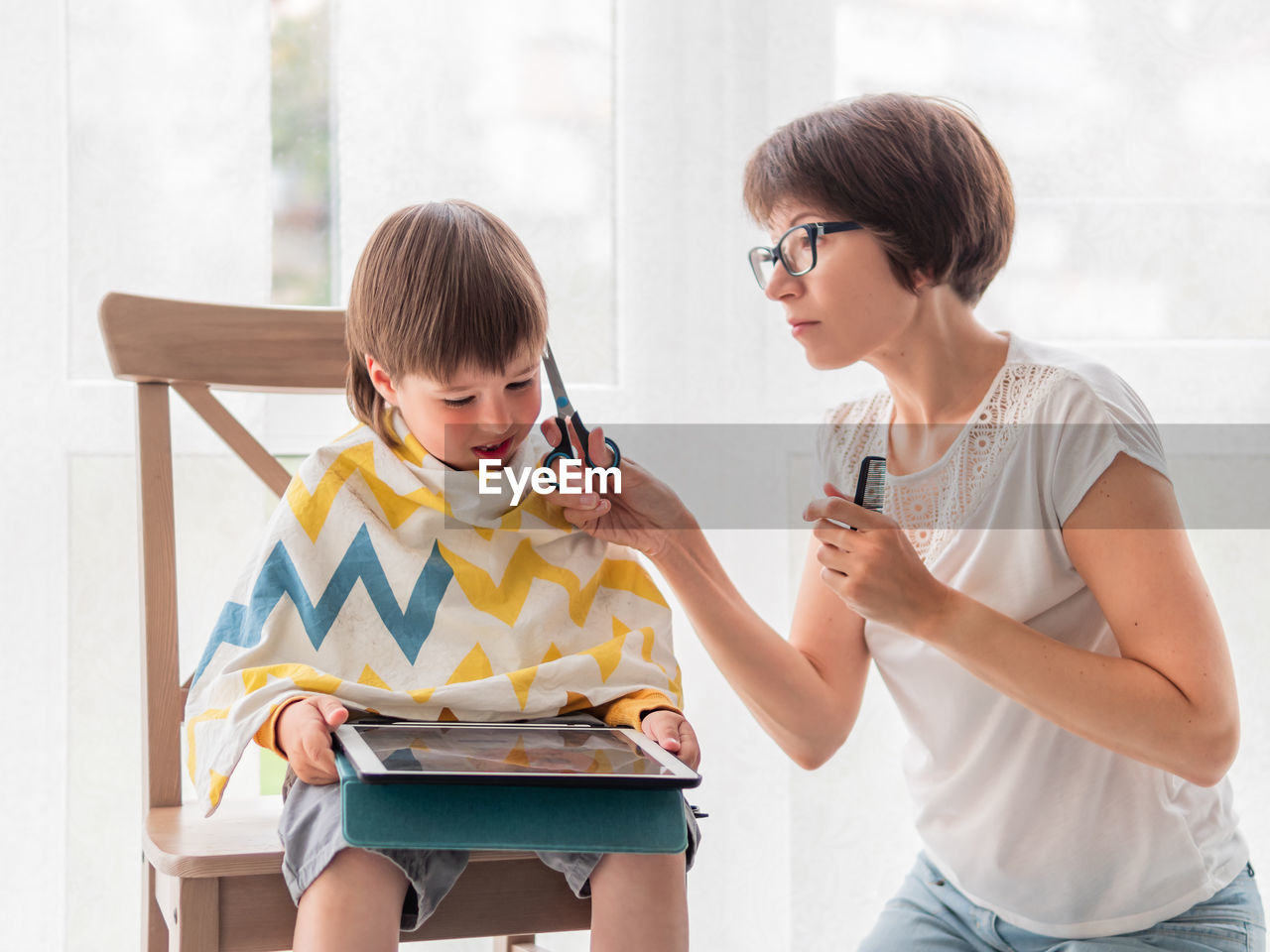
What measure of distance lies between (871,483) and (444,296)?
1.22 feet

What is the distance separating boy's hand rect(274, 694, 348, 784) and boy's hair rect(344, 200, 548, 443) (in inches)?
11.0

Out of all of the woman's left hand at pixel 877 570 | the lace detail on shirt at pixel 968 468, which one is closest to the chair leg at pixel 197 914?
the woman's left hand at pixel 877 570

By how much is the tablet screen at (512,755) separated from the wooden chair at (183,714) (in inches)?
4.4

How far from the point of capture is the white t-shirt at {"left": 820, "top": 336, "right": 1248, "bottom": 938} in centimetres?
93

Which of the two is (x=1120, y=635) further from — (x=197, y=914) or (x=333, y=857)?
(x=197, y=914)

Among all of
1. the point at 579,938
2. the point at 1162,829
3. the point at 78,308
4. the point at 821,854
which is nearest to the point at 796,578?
the point at 821,854

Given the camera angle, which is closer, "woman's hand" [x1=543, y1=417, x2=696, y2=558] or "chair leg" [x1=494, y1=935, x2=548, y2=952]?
"woman's hand" [x1=543, y1=417, x2=696, y2=558]

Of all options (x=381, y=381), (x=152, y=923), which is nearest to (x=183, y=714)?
(x=152, y=923)

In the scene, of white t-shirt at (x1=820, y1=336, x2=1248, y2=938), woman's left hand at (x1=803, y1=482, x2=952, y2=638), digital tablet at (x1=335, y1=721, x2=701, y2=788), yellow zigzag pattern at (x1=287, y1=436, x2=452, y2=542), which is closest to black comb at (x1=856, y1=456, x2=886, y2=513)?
woman's left hand at (x1=803, y1=482, x2=952, y2=638)

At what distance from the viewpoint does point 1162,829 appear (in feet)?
3.10

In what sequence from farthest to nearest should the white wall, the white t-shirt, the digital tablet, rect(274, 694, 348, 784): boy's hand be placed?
the white wall
the white t-shirt
rect(274, 694, 348, 784): boy's hand
the digital tablet

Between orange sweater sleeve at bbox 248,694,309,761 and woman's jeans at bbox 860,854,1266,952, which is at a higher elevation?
orange sweater sleeve at bbox 248,694,309,761

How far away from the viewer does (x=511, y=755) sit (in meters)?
0.79

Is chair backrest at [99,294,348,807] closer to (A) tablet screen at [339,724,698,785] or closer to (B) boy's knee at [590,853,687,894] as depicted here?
(A) tablet screen at [339,724,698,785]
